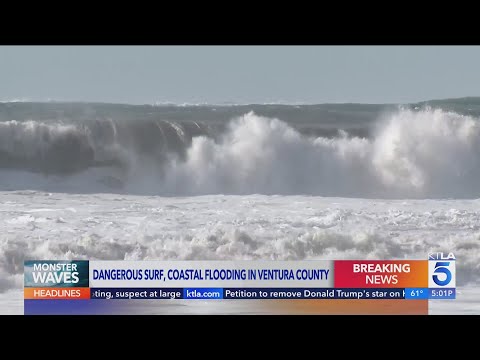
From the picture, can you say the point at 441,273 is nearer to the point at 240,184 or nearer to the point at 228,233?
the point at 228,233

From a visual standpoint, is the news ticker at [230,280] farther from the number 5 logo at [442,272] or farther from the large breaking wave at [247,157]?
the large breaking wave at [247,157]

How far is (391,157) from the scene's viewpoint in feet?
43.4

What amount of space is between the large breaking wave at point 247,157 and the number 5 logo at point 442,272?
503 centimetres

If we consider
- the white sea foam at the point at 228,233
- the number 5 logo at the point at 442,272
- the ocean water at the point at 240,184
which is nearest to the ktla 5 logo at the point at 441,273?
the number 5 logo at the point at 442,272

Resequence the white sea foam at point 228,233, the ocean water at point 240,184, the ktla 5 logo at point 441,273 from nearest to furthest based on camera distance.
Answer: the ktla 5 logo at point 441,273
the white sea foam at point 228,233
the ocean water at point 240,184

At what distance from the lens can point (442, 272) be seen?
24.0ft

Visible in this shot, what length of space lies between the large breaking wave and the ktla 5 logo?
502 cm

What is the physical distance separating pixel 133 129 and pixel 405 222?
635 cm

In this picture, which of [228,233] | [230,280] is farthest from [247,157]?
[230,280]

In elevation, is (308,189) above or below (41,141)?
below

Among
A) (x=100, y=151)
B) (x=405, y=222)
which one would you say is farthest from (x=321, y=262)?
(x=100, y=151)

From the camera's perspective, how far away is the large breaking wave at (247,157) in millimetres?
12656

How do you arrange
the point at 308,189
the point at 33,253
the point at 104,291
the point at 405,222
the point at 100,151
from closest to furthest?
the point at 104,291 < the point at 33,253 < the point at 405,222 < the point at 308,189 < the point at 100,151

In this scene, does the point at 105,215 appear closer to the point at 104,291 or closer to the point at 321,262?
the point at 104,291
